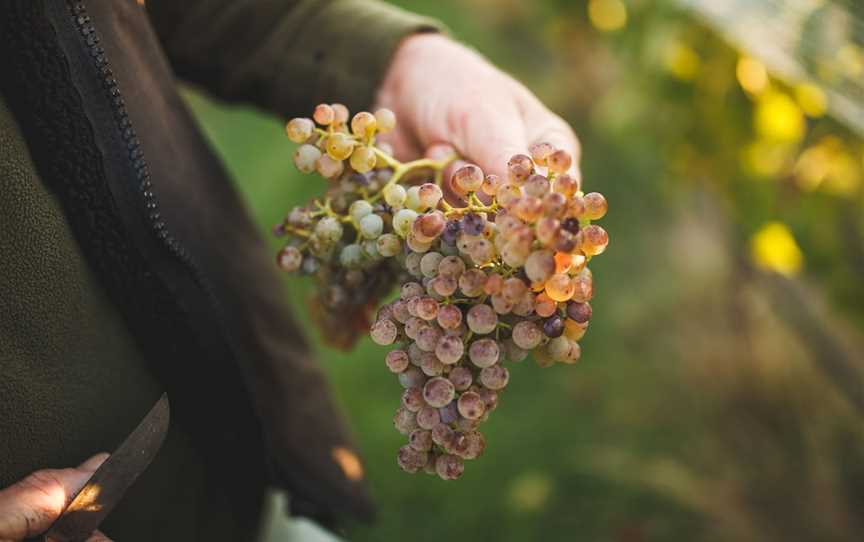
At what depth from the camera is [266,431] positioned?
1116 mm

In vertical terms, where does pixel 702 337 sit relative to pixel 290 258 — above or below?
below

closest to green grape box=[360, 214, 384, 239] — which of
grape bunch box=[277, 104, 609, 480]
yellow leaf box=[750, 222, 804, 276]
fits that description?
grape bunch box=[277, 104, 609, 480]

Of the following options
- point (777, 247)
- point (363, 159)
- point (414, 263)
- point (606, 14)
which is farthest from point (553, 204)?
point (606, 14)

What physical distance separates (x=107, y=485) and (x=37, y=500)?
64 mm

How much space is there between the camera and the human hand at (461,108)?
0.93 metres

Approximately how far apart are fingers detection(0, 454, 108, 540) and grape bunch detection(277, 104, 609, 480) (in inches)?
13.4

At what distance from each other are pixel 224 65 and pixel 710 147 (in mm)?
1344

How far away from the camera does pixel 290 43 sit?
1.22 meters

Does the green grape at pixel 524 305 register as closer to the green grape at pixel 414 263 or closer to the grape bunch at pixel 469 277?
the grape bunch at pixel 469 277

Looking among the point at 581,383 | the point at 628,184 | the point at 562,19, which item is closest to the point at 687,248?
the point at 628,184

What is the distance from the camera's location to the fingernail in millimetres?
863

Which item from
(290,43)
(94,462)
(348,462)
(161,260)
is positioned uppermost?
(290,43)

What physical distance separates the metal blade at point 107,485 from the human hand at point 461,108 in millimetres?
470

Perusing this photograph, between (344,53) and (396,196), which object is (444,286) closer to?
(396,196)
